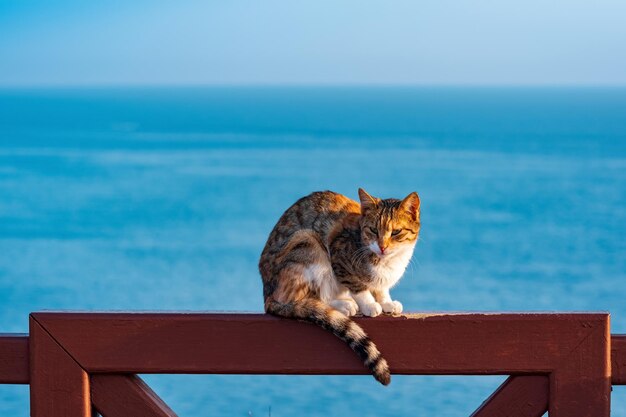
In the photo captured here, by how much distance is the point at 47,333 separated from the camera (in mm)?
2574

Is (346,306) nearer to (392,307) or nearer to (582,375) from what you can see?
(392,307)

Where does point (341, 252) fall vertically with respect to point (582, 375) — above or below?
above

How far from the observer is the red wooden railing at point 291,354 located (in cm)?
252

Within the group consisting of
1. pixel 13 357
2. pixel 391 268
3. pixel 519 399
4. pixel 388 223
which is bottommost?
pixel 519 399

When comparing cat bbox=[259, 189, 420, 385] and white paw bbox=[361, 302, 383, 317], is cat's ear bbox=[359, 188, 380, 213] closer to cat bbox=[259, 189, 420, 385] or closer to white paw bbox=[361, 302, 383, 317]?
cat bbox=[259, 189, 420, 385]

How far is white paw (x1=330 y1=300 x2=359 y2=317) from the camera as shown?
10.6 ft

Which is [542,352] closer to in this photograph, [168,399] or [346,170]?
[168,399]

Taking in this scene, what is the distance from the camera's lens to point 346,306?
327cm

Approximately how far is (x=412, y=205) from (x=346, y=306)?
54 centimetres

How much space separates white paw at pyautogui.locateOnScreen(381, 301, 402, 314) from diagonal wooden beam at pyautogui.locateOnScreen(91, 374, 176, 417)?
974 millimetres

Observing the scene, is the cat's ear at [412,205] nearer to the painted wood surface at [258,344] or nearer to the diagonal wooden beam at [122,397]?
the painted wood surface at [258,344]

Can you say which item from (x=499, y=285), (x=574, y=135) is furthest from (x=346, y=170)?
(x=574, y=135)

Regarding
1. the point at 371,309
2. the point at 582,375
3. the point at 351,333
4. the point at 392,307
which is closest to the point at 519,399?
the point at 582,375

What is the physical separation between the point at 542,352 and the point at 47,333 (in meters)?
1.11
